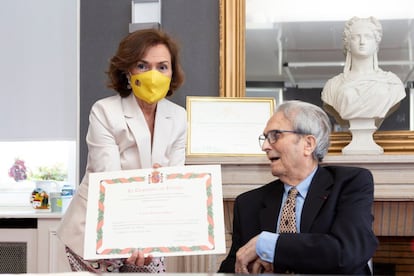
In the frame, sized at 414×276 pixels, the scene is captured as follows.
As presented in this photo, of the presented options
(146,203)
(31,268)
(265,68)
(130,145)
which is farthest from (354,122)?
(31,268)

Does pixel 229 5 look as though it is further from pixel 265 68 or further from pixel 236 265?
pixel 236 265

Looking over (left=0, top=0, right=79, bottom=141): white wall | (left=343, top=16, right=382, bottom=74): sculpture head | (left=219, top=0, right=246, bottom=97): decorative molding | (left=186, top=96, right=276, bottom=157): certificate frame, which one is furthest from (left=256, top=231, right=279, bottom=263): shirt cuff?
(left=0, top=0, right=79, bottom=141): white wall

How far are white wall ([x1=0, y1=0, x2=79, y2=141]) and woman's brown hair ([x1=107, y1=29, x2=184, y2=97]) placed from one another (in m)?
1.58

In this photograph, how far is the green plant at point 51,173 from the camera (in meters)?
3.64

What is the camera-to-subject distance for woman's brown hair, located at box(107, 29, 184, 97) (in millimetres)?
1896

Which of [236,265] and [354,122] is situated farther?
[354,122]

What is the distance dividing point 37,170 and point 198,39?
1377 mm

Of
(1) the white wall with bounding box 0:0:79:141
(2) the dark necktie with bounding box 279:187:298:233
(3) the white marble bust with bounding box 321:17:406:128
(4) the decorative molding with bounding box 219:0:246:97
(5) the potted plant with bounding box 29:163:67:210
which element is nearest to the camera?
(2) the dark necktie with bounding box 279:187:298:233

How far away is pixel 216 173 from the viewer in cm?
159

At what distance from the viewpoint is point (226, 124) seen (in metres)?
2.93

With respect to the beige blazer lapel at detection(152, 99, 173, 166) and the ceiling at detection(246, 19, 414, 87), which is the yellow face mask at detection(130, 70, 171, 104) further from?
the ceiling at detection(246, 19, 414, 87)

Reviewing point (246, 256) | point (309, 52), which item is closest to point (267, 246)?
point (246, 256)

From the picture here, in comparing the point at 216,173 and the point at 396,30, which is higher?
the point at 396,30

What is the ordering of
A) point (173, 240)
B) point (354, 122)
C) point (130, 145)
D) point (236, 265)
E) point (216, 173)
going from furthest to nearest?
point (354, 122), point (130, 145), point (236, 265), point (216, 173), point (173, 240)
